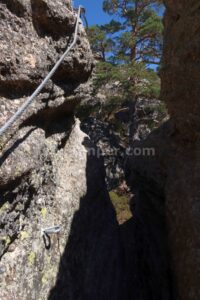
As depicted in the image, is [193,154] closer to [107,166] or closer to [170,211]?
[170,211]

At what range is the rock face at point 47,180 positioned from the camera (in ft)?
10.1

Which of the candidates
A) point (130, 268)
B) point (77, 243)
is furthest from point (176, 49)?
point (130, 268)

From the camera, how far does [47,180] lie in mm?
3881

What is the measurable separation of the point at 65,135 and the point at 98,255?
6.09ft

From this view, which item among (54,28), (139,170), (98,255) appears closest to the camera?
(54,28)

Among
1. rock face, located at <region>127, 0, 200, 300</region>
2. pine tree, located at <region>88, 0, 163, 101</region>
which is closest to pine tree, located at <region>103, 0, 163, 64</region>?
pine tree, located at <region>88, 0, 163, 101</region>

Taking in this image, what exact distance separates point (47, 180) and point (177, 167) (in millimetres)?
1877

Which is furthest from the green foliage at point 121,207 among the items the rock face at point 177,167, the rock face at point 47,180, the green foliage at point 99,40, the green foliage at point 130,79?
the green foliage at point 99,40

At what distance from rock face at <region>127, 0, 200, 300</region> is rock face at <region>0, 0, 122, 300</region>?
31.6 inches

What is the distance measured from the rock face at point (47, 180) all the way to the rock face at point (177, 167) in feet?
2.64

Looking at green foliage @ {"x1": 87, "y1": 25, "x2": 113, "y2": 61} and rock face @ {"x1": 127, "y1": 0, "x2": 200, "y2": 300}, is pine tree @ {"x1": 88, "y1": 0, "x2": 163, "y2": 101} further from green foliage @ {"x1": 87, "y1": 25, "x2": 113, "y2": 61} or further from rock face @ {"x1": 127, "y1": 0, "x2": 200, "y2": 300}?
rock face @ {"x1": 127, "y1": 0, "x2": 200, "y2": 300}

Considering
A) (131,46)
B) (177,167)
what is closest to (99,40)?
(131,46)

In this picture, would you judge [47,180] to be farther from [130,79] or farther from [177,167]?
[130,79]

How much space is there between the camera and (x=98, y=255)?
14.7 ft
